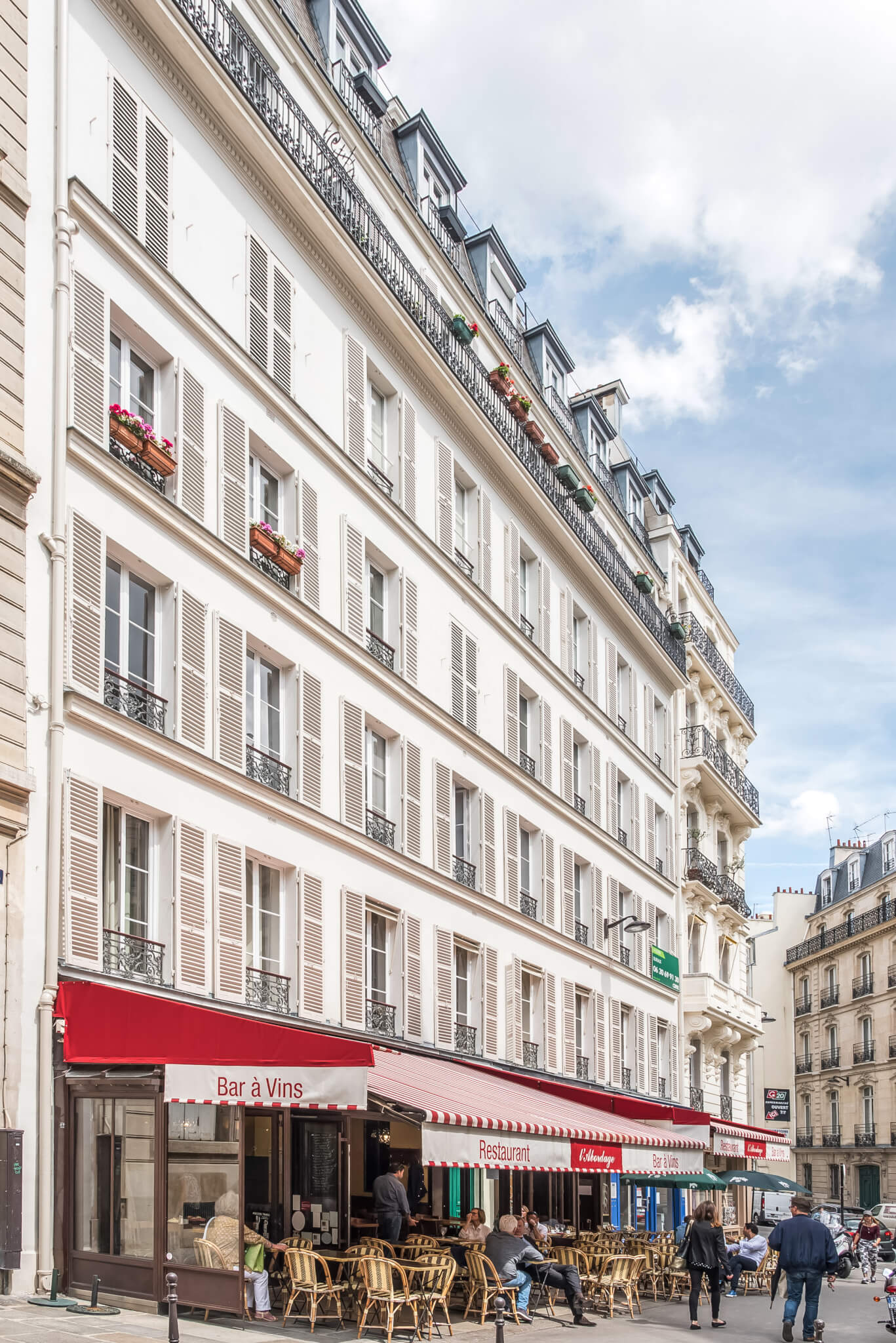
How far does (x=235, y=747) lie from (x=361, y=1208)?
618 cm

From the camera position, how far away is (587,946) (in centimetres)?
2784

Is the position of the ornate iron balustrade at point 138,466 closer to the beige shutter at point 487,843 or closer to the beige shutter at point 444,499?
the beige shutter at point 444,499

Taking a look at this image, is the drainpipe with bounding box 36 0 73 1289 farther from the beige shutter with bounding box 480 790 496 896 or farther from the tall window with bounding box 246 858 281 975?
the beige shutter with bounding box 480 790 496 896

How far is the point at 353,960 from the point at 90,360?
782cm

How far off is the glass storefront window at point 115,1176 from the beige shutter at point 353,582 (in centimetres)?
780

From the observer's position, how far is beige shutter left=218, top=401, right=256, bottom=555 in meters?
16.6

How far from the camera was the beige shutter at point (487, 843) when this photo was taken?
2323 cm

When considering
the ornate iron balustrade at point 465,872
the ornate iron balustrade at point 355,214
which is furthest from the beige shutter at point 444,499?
the ornate iron balustrade at point 465,872

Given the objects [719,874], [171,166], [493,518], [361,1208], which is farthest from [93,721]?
[719,874]

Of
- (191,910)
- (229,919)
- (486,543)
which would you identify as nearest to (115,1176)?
(191,910)

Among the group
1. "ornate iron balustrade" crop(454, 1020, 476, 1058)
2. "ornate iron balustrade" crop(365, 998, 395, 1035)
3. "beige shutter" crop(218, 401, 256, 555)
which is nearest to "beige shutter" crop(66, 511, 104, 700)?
"beige shutter" crop(218, 401, 256, 555)

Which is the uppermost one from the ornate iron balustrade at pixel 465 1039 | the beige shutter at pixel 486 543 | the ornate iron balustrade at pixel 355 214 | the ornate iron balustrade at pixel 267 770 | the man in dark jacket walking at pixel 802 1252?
the ornate iron balustrade at pixel 355 214

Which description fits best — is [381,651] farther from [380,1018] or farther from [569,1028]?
[569,1028]

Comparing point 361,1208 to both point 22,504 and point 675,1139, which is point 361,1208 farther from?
point 22,504
